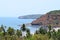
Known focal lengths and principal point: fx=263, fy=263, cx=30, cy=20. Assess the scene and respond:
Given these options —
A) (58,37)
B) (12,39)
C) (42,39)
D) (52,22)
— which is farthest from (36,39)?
(52,22)

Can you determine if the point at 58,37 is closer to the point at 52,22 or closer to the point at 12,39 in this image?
the point at 12,39

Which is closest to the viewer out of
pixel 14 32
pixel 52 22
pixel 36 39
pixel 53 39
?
pixel 36 39

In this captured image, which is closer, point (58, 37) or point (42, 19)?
point (58, 37)

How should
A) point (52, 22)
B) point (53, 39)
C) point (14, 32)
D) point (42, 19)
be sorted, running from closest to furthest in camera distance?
point (53, 39), point (14, 32), point (52, 22), point (42, 19)

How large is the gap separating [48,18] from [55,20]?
372cm

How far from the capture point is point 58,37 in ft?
137

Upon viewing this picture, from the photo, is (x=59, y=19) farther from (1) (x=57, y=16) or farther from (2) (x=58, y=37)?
(2) (x=58, y=37)

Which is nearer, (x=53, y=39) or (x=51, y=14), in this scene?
(x=53, y=39)

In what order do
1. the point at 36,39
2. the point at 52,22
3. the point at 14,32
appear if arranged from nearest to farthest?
1. the point at 36,39
2. the point at 14,32
3. the point at 52,22

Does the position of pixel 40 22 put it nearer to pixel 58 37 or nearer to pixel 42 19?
pixel 42 19

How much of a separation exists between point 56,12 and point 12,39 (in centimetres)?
10166

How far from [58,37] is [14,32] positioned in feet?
31.1

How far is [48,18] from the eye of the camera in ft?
436

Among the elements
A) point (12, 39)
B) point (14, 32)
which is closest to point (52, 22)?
point (14, 32)
